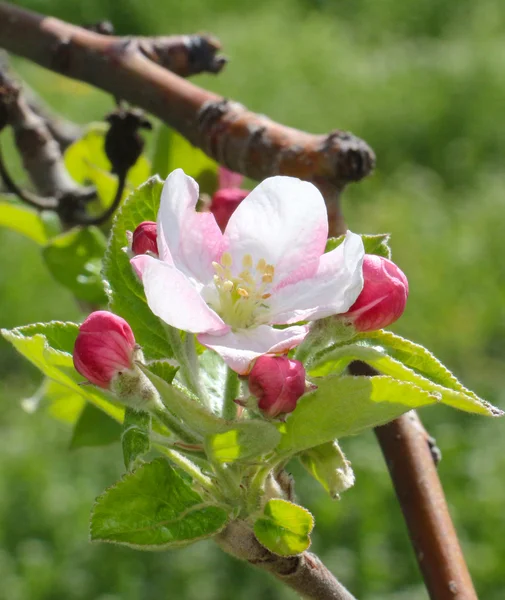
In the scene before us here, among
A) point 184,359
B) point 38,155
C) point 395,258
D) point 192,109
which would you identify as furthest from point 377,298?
point 395,258

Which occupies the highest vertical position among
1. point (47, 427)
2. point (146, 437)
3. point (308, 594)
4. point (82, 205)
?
point (146, 437)

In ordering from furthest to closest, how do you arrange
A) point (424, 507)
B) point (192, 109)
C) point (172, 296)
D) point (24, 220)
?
point (24, 220)
point (192, 109)
point (424, 507)
point (172, 296)

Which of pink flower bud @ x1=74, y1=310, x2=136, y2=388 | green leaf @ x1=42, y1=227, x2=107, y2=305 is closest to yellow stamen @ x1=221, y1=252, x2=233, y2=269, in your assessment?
pink flower bud @ x1=74, y1=310, x2=136, y2=388

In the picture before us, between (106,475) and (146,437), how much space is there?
2.64m

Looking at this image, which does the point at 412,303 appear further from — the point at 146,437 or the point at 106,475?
the point at 146,437

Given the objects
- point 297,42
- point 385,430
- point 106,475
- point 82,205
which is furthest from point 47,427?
point 297,42

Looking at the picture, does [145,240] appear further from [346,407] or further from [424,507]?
[424,507]

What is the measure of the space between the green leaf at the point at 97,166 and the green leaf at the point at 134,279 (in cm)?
44

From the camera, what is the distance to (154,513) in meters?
0.65

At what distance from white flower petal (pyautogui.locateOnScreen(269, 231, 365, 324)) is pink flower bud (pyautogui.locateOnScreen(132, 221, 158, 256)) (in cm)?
10

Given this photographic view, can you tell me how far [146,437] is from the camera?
598 millimetres

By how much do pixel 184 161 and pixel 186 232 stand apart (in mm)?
522

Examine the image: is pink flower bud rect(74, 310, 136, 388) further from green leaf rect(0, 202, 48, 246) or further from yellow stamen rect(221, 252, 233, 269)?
green leaf rect(0, 202, 48, 246)

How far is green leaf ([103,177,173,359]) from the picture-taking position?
72 centimetres
